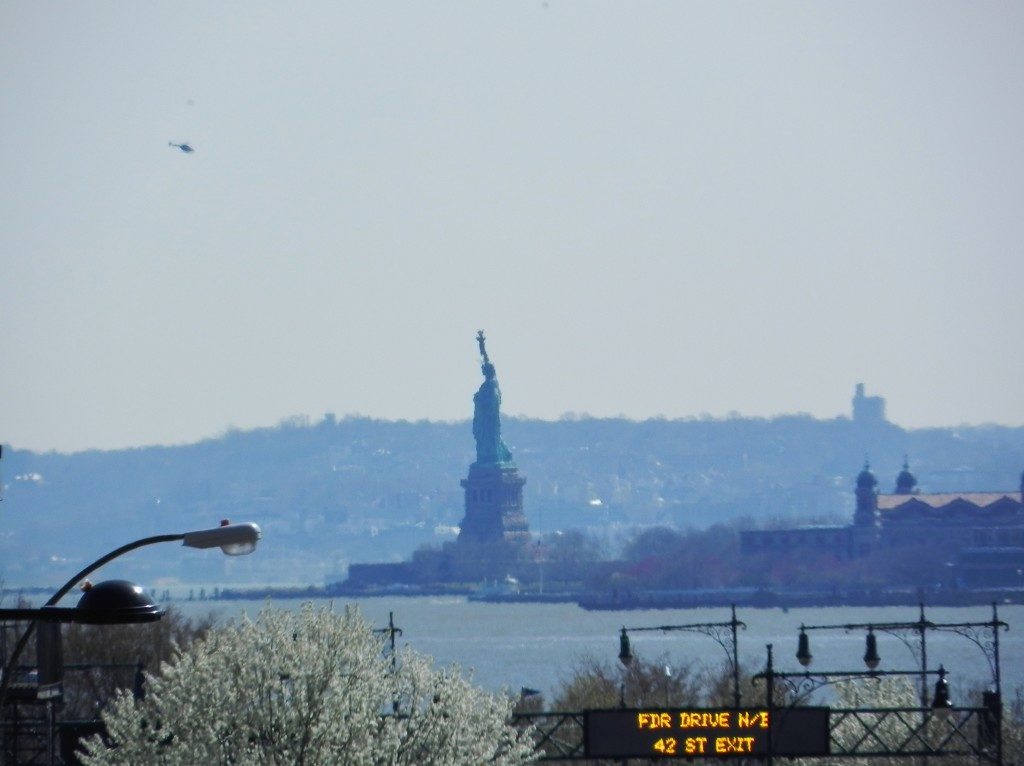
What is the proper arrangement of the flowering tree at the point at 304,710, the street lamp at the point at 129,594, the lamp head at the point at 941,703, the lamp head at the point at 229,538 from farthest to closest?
the lamp head at the point at 941,703 → the flowering tree at the point at 304,710 → the lamp head at the point at 229,538 → the street lamp at the point at 129,594

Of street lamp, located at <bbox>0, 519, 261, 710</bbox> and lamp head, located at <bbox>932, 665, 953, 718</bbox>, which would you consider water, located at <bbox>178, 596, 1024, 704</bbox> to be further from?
street lamp, located at <bbox>0, 519, 261, 710</bbox>

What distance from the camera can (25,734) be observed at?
3875 centimetres

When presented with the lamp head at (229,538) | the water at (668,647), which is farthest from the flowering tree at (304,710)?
the water at (668,647)

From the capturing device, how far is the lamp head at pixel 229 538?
1570 cm

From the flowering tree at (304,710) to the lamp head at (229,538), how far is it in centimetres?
1549

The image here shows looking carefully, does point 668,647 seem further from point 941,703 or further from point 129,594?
point 129,594

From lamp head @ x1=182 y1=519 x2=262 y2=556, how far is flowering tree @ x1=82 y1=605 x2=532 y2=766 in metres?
15.5

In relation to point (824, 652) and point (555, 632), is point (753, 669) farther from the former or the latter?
point (555, 632)

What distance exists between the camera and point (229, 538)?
52.0 ft

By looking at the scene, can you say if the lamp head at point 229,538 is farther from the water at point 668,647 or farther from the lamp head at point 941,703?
the water at point 668,647

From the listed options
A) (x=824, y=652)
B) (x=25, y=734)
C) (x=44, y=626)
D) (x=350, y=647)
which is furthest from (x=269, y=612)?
(x=824, y=652)

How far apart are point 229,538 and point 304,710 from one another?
16.6m

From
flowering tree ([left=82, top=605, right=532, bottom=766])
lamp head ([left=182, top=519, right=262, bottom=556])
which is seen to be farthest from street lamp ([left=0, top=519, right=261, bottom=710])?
flowering tree ([left=82, top=605, right=532, bottom=766])

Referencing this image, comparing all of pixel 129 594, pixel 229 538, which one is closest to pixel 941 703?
pixel 229 538
